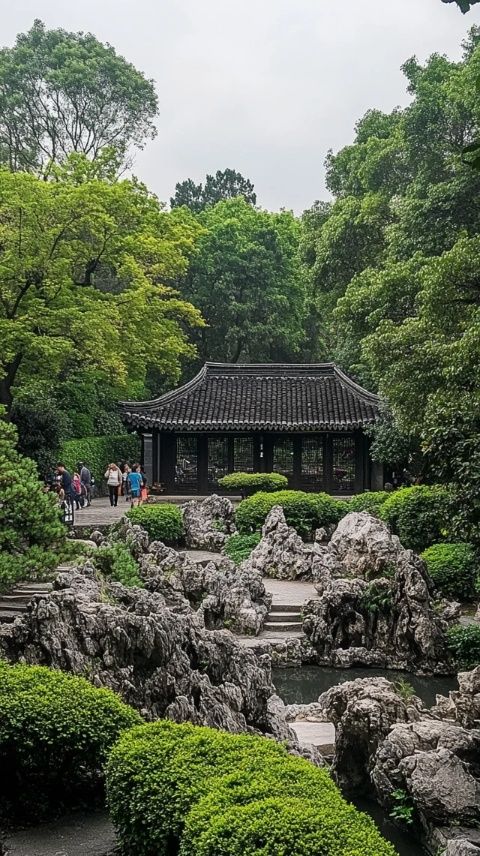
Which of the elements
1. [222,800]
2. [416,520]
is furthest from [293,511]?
[222,800]

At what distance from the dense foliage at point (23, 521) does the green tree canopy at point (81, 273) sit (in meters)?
12.5

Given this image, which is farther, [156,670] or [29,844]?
[156,670]

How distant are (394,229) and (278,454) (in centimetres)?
932

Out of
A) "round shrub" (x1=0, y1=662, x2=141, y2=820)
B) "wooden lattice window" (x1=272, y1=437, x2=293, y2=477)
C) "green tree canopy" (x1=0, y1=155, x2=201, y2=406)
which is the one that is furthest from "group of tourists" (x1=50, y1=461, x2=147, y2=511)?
"round shrub" (x1=0, y1=662, x2=141, y2=820)

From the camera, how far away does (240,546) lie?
20.5 metres

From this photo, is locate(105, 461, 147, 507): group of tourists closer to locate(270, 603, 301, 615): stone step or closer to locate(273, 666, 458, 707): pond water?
locate(270, 603, 301, 615): stone step

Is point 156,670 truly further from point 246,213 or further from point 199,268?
point 246,213

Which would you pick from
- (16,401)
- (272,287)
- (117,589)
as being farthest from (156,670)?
(272,287)

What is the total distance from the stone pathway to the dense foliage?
4000 mm

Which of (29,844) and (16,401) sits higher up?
(16,401)

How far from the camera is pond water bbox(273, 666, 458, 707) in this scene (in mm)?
12231

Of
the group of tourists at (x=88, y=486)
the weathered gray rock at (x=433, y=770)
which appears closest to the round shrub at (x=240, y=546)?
the group of tourists at (x=88, y=486)

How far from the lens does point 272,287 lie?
4038 centimetres

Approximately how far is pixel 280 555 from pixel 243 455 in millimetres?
11453
